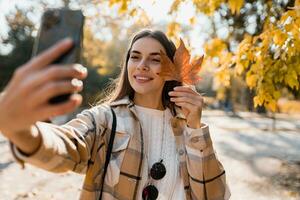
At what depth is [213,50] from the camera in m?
3.95

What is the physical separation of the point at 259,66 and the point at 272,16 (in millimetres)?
790

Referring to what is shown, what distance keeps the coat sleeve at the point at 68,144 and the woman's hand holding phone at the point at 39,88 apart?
23 centimetres

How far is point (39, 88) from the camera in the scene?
0.88 metres

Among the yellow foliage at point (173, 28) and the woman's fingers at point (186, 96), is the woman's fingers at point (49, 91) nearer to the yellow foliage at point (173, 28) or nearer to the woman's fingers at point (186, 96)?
the woman's fingers at point (186, 96)

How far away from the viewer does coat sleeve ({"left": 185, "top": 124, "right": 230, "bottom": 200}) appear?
196cm

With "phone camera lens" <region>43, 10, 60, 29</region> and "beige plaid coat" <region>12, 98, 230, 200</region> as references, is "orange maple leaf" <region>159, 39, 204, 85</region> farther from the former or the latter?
"phone camera lens" <region>43, 10, 60, 29</region>

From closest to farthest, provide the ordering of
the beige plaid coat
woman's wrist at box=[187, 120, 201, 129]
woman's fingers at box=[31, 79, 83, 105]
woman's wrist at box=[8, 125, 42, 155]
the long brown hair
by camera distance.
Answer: woman's fingers at box=[31, 79, 83, 105], woman's wrist at box=[8, 125, 42, 155], the beige plaid coat, woman's wrist at box=[187, 120, 201, 129], the long brown hair

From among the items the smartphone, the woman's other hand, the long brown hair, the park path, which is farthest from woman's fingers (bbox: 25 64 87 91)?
the park path

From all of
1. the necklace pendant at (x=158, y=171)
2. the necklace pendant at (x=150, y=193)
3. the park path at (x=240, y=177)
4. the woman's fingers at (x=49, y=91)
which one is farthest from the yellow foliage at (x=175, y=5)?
the park path at (x=240, y=177)

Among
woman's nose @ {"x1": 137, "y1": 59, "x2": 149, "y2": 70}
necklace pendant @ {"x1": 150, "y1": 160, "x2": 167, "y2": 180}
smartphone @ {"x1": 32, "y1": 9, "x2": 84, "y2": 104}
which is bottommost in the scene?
necklace pendant @ {"x1": 150, "y1": 160, "x2": 167, "y2": 180}

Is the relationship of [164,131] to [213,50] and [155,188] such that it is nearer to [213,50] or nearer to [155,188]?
[155,188]

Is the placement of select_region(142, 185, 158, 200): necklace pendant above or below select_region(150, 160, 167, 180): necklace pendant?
below

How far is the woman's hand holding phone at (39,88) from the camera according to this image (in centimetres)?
88

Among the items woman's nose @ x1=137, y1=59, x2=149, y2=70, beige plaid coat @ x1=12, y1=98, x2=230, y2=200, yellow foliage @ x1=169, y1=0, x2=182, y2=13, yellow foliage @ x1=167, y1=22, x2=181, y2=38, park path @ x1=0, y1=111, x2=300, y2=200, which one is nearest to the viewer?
beige plaid coat @ x1=12, y1=98, x2=230, y2=200
